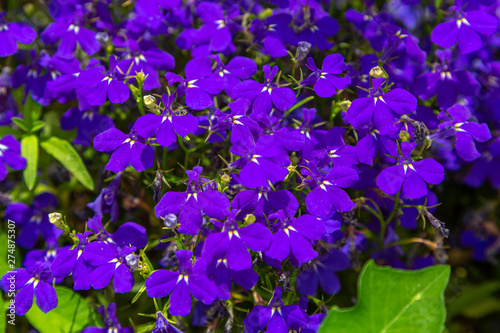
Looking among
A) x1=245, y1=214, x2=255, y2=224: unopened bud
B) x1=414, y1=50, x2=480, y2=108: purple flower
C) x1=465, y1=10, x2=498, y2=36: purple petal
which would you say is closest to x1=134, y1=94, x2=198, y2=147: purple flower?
x1=245, y1=214, x2=255, y2=224: unopened bud

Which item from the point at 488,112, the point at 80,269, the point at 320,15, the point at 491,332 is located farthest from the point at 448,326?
the point at 80,269

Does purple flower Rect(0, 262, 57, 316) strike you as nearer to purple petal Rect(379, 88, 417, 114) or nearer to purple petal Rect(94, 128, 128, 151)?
purple petal Rect(94, 128, 128, 151)

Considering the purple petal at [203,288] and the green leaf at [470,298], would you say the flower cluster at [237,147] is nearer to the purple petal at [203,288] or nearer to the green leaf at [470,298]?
the purple petal at [203,288]

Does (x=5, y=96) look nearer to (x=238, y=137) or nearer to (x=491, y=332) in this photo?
(x=238, y=137)

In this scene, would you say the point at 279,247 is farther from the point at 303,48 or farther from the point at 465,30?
the point at 465,30

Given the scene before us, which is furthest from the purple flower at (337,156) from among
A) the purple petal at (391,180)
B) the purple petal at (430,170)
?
the purple petal at (430,170)

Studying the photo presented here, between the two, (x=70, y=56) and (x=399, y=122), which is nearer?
(x=399, y=122)
